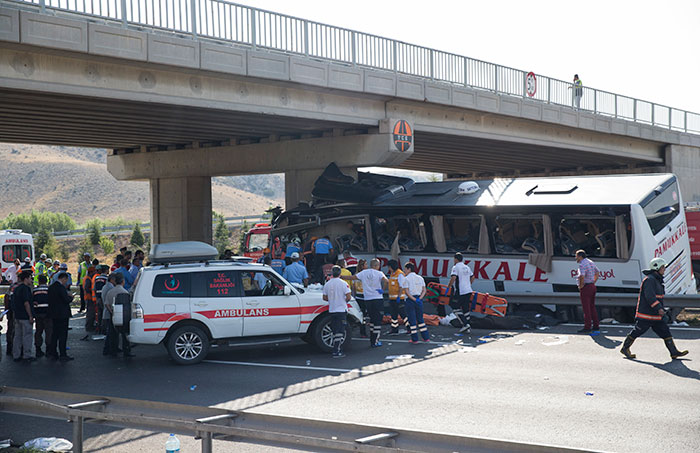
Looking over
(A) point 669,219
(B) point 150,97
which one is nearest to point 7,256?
(B) point 150,97

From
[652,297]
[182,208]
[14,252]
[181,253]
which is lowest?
[652,297]

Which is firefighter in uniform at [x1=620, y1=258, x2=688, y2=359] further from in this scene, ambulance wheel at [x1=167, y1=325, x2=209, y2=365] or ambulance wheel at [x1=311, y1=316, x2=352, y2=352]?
ambulance wheel at [x1=167, y1=325, x2=209, y2=365]

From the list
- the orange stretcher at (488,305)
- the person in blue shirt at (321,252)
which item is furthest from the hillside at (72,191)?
the orange stretcher at (488,305)

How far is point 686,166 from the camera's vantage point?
44.1 meters

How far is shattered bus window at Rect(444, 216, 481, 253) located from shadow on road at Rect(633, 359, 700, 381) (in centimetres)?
882

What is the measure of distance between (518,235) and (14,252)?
1028 inches

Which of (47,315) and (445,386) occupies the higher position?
(47,315)

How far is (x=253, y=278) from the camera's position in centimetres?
1435

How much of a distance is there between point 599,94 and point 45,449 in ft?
114

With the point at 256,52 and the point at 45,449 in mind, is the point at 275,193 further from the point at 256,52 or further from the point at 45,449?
the point at 45,449

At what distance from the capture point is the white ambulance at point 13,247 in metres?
35.8

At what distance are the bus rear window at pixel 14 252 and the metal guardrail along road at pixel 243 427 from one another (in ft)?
106

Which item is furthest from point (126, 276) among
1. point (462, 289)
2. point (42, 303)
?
point (462, 289)

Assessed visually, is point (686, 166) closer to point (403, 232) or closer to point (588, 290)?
point (403, 232)
